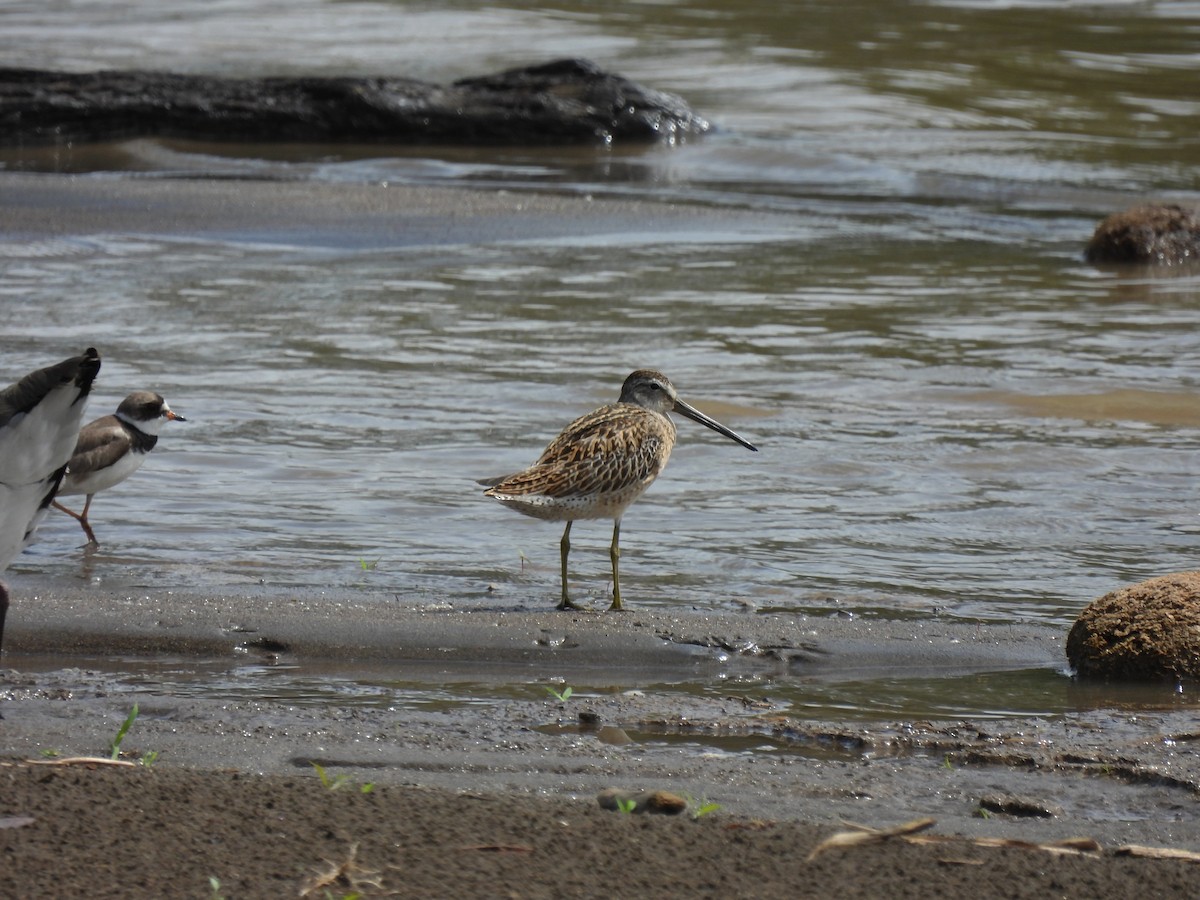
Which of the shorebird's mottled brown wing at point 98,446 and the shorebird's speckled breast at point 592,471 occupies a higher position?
the shorebird's speckled breast at point 592,471

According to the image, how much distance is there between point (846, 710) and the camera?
5617mm

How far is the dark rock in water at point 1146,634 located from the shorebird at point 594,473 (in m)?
1.72

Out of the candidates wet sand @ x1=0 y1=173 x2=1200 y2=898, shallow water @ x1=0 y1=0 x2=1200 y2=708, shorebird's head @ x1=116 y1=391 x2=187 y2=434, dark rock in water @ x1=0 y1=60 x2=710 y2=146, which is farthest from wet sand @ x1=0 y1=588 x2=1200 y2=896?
dark rock in water @ x1=0 y1=60 x2=710 y2=146

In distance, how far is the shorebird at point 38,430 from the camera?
4207 millimetres

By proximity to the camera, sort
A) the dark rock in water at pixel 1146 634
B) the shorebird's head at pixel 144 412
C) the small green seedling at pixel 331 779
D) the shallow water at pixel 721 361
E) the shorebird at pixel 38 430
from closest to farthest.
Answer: the shorebird at pixel 38 430 → the small green seedling at pixel 331 779 → the dark rock in water at pixel 1146 634 → the shallow water at pixel 721 361 → the shorebird's head at pixel 144 412

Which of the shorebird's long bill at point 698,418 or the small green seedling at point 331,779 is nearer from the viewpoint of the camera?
the small green seedling at point 331,779

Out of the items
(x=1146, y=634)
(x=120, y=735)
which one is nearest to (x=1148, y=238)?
(x=1146, y=634)

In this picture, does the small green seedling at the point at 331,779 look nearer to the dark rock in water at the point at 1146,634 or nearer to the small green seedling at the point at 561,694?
the small green seedling at the point at 561,694

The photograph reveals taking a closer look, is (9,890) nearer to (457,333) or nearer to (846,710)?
(846,710)

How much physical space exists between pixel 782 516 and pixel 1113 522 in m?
1.48

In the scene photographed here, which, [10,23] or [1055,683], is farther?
[10,23]

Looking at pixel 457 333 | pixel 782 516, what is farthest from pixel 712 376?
pixel 782 516

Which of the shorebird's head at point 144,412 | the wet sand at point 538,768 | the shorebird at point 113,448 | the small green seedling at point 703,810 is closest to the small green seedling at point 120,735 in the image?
the wet sand at point 538,768

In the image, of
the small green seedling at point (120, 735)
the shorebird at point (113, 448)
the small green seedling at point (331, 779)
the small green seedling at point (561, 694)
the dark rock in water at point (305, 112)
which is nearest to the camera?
the small green seedling at point (331, 779)
